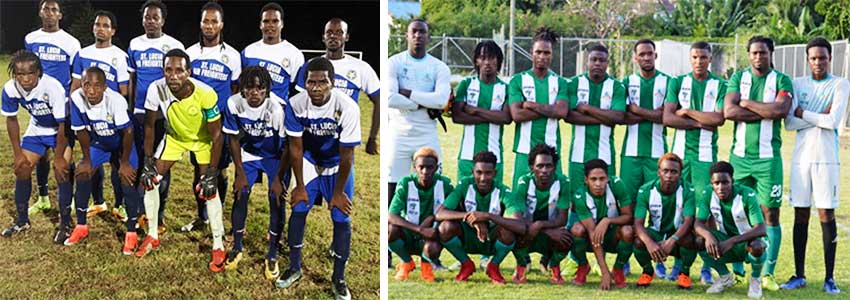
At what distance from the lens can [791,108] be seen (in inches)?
176

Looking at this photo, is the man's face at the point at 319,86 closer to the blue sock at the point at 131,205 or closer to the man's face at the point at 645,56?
the blue sock at the point at 131,205

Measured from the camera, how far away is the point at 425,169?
4633 mm

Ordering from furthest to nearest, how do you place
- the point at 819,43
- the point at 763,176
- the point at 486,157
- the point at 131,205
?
the point at 131,205 < the point at 486,157 < the point at 763,176 < the point at 819,43

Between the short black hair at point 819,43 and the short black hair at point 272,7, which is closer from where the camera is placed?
the short black hair at point 819,43

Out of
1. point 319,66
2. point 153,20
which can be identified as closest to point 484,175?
point 319,66

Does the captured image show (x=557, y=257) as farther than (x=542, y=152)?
Yes

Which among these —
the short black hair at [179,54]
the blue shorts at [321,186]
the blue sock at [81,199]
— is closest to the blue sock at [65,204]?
the blue sock at [81,199]

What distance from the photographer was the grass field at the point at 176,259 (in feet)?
15.5

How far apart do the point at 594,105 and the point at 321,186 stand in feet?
4.97

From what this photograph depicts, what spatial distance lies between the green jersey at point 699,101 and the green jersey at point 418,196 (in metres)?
1.26

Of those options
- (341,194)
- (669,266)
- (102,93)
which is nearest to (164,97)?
(102,93)

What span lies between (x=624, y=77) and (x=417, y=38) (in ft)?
3.63

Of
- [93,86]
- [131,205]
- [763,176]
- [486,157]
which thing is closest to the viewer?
[763,176]

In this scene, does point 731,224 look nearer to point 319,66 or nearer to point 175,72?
point 319,66
